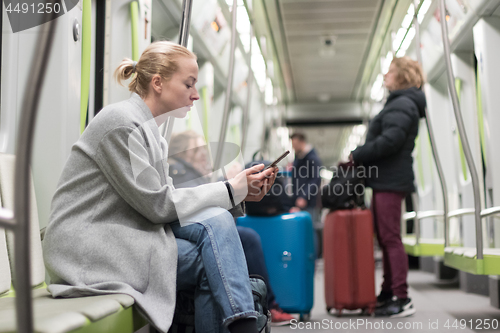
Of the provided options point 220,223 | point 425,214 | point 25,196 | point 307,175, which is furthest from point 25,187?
point 425,214

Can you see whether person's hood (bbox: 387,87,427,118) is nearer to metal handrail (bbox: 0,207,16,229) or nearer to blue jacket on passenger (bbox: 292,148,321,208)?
blue jacket on passenger (bbox: 292,148,321,208)

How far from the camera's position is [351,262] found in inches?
127

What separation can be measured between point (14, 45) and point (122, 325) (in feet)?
4.67

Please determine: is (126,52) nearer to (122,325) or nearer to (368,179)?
(368,179)

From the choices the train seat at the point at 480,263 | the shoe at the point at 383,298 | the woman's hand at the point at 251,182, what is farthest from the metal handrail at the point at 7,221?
the shoe at the point at 383,298

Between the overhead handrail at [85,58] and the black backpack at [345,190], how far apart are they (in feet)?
5.52

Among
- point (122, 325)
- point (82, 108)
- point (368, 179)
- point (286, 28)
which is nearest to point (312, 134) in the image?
point (286, 28)

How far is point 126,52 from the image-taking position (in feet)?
9.37

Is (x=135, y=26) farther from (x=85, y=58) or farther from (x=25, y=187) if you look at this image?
(x=25, y=187)

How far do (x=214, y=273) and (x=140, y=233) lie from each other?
0.81 feet

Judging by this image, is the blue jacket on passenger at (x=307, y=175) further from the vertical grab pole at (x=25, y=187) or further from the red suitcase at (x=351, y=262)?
the vertical grab pole at (x=25, y=187)

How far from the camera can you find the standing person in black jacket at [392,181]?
10.2 ft

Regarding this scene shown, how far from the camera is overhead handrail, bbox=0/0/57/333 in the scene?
77 centimetres

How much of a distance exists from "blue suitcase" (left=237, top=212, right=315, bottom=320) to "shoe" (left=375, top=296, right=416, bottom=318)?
1.49 feet
